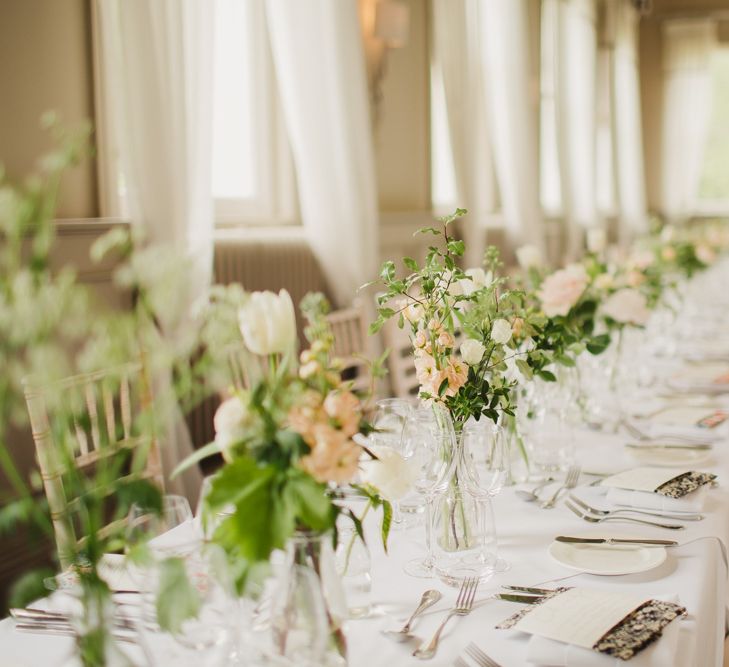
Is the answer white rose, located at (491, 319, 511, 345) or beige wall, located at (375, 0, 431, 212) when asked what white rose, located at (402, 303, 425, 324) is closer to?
white rose, located at (491, 319, 511, 345)

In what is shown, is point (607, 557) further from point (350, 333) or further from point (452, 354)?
point (350, 333)

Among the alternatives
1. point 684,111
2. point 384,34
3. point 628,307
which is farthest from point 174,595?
point 684,111

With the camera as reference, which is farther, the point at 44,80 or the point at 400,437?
the point at 44,80

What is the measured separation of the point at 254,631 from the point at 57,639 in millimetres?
352

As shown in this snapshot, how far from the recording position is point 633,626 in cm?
110

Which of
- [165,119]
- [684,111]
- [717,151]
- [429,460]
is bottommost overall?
[429,460]

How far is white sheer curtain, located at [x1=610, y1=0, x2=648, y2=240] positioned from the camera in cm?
934

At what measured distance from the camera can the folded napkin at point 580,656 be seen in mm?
1032

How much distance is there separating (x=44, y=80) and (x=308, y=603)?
7.68ft

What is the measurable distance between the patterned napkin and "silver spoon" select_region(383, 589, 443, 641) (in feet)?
0.36

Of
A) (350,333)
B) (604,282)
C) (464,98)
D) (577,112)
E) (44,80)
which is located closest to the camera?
(604,282)

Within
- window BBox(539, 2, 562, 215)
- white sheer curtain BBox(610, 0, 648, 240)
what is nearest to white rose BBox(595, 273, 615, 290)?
window BBox(539, 2, 562, 215)

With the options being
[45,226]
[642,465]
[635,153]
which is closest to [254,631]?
[45,226]

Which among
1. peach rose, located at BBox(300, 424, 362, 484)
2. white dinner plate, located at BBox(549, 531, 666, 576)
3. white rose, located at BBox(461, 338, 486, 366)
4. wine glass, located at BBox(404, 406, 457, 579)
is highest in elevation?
white rose, located at BBox(461, 338, 486, 366)
